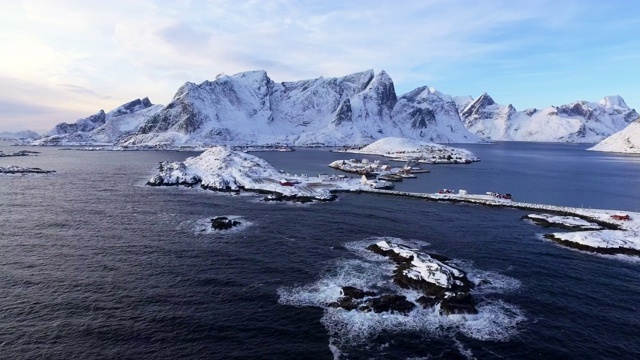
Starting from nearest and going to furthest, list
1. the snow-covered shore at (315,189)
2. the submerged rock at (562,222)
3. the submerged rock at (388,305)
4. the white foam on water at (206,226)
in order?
the submerged rock at (388,305) < the snow-covered shore at (315,189) < the white foam on water at (206,226) < the submerged rock at (562,222)

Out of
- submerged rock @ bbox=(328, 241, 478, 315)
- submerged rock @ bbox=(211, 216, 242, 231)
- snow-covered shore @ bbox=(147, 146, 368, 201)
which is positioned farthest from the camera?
snow-covered shore @ bbox=(147, 146, 368, 201)

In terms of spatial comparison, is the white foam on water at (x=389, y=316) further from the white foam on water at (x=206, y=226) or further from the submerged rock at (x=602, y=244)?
the white foam on water at (x=206, y=226)

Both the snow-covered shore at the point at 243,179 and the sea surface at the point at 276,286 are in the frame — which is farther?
the snow-covered shore at the point at 243,179

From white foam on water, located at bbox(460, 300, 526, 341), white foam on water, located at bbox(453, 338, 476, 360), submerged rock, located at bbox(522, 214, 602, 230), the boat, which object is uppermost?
the boat

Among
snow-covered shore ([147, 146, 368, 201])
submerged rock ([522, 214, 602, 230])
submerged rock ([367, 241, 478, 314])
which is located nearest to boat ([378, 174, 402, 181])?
snow-covered shore ([147, 146, 368, 201])

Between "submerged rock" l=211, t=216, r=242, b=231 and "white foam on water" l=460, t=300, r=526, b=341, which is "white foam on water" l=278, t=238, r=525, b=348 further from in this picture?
"submerged rock" l=211, t=216, r=242, b=231

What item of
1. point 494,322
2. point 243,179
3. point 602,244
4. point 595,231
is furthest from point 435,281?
point 243,179

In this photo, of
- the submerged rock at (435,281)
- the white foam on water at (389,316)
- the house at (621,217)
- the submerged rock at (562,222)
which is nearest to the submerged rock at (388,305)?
the white foam on water at (389,316)

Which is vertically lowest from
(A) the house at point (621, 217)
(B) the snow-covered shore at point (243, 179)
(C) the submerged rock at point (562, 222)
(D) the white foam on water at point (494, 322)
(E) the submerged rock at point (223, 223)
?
(D) the white foam on water at point (494, 322)
